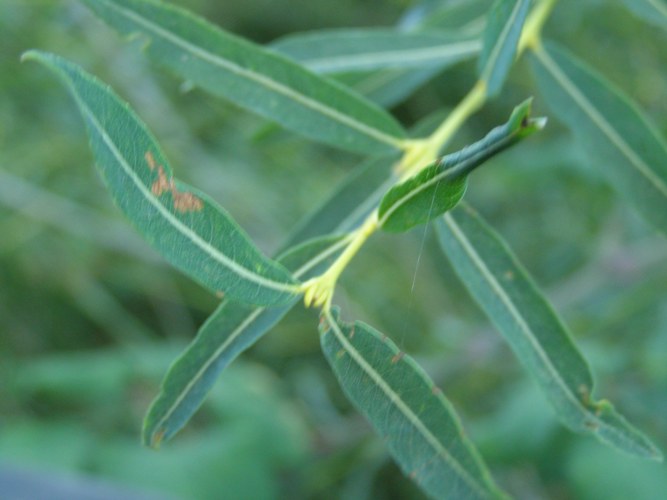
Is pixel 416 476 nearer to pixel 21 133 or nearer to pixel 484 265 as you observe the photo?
pixel 484 265

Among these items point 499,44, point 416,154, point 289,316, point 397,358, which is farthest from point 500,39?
point 289,316

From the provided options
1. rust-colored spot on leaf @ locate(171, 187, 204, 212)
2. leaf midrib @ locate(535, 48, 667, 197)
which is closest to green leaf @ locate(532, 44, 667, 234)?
leaf midrib @ locate(535, 48, 667, 197)

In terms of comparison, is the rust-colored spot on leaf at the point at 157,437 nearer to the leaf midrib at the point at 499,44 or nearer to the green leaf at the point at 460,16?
the leaf midrib at the point at 499,44

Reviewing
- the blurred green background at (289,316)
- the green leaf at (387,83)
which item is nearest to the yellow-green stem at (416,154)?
the green leaf at (387,83)

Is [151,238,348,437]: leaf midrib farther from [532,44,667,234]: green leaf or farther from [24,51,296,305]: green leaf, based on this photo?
[532,44,667,234]: green leaf

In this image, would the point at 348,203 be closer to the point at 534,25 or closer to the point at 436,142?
the point at 436,142
